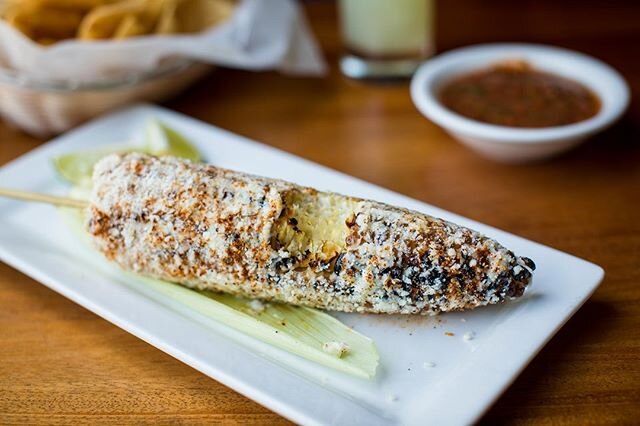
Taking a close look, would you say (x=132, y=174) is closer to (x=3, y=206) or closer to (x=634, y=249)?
(x=3, y=206)

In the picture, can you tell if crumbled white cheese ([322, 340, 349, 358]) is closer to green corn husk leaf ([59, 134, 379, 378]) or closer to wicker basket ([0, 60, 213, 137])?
green corn husk leaf ([59, 134, 379, 378])

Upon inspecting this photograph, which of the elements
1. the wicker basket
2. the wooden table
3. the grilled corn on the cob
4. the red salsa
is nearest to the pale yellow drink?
the wooden table

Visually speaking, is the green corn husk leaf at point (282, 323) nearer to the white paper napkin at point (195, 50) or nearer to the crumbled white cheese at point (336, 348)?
A: the crumbled white cheese at point (336, 348)

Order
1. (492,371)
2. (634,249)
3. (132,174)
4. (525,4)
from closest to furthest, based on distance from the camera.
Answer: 1. (492,371)
2. (132,174)
3. (634,249)
4. (525,4)

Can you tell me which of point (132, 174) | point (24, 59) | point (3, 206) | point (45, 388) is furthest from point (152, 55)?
point (45, 388)

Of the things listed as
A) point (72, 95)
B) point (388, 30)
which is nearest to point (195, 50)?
point (72, 95)

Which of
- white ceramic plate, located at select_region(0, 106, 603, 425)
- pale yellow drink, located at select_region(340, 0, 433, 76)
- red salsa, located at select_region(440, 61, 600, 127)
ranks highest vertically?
pale yellow drink, located at select_region(340, 0, 433, 76)
